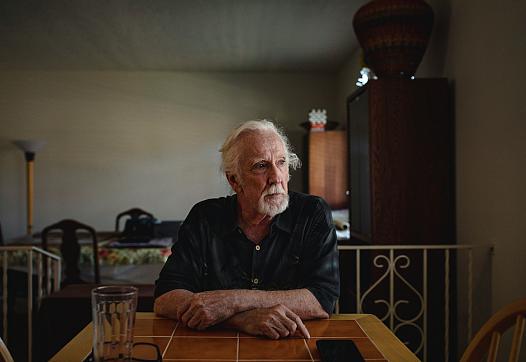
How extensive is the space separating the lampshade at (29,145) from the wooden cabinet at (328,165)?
3065mm

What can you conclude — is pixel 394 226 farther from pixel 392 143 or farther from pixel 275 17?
pixel 275 17

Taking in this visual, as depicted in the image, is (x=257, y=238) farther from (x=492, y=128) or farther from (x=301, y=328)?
(x=492, y=128)

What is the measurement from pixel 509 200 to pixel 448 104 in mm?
751

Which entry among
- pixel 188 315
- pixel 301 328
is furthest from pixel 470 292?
pixel 188 315

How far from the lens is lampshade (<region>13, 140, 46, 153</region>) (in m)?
5.88

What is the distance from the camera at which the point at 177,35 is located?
4.84 meters

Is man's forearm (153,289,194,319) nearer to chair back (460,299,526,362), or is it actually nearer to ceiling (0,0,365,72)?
chair back (460,299,526,362)

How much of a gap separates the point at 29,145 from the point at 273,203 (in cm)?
502

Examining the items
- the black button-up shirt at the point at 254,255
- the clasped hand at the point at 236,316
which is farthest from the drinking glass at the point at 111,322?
the black button-up shirt at the point at 254,255

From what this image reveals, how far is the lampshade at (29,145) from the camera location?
5879 millimetres

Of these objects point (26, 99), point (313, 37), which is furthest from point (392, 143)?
point (26, 99)

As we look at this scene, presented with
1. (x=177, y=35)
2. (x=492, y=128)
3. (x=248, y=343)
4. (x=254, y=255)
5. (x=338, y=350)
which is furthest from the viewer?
(x=177, y=35)

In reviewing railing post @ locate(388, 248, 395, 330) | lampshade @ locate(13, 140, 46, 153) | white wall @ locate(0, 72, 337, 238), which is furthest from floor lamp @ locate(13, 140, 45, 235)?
railing post @ locate(388, 248, 395, 330)

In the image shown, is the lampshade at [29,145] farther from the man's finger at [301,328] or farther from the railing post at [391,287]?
the man's finger at [301,328]
